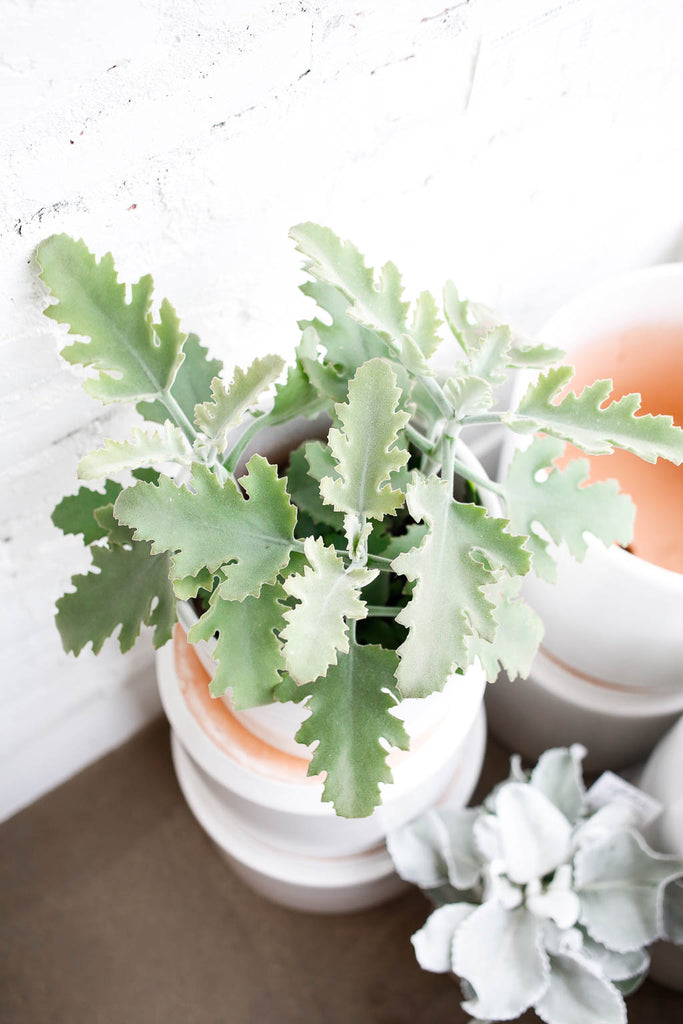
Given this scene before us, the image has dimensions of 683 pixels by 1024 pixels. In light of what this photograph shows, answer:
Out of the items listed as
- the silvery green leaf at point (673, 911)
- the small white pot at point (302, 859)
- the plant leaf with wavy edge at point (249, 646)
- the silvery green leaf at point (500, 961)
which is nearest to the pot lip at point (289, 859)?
the small white pot at point (302, 859)

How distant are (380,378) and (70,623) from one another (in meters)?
0.29

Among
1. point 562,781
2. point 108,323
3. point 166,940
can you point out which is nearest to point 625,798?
point 562,781

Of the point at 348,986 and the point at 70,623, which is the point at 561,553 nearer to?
the point at 70,623

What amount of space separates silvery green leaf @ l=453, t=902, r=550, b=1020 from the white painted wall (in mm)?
458

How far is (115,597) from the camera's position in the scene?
23.1 inches

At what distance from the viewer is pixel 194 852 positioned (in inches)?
42.0

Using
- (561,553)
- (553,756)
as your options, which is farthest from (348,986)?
(561,553)

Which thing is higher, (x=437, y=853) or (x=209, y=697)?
(x=209, y=697)

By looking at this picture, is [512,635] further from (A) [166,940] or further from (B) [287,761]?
(A) [166,940]

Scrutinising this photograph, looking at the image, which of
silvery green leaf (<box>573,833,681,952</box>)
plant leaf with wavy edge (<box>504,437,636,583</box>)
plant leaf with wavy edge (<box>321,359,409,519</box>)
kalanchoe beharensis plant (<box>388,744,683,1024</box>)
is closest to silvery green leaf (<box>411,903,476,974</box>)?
kalanchoe beharensis plant (<box>388,744,683,1024</box>)

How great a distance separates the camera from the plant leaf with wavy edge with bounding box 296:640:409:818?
20.9 inches

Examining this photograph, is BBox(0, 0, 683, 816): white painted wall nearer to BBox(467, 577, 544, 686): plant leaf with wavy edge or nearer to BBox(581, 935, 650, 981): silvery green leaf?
BBox(467, 577, 544, 686): plant leaf with wavy edge

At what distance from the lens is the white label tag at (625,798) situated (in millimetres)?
857

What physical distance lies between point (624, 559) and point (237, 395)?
1.20ft
